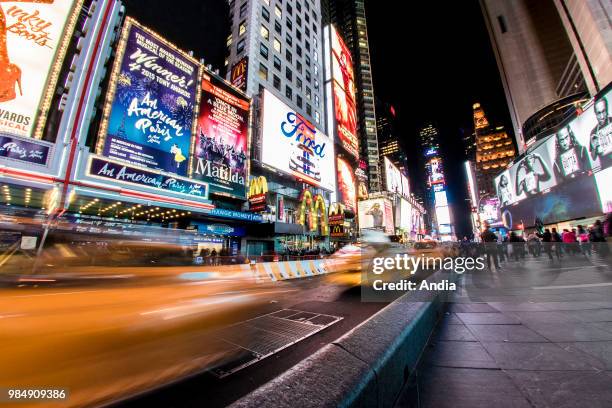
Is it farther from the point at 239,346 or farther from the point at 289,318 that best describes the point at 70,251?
the point at 289,318

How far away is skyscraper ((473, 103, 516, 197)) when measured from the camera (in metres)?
93.6

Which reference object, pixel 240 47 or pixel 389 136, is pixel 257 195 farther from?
pixel 389 136

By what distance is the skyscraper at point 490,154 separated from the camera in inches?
3686

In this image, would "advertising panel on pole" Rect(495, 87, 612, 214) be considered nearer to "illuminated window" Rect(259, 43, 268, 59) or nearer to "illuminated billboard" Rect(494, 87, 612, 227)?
"illuminated billboard" Rect(494, 87, 612, 227)

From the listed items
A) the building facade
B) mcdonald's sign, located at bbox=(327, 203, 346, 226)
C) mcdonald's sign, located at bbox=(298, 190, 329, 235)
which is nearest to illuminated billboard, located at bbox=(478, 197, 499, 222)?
mcdonald's sign, located at bbox=(327, 203, 346, 226)

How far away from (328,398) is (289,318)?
4.19m

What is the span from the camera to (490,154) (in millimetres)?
97375

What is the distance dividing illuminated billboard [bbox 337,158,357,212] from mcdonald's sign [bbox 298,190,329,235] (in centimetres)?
824

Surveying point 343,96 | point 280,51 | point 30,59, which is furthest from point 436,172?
point 30,59

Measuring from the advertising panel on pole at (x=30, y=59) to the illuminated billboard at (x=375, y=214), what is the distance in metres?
51.2

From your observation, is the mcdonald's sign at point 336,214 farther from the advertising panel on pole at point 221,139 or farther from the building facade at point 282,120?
the advertising panel on pole at point 221,139

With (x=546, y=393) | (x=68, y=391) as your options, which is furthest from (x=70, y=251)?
(x=546, y=393)

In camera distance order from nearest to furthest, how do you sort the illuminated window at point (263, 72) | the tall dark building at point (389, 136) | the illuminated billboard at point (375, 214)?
the illuminated window at point (263, 72) < the illuminated billboard at point (375, 214) < the tall dark building at point (389, 136)

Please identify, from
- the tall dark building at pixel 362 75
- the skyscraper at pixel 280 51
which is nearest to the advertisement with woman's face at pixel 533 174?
the skyscraper at pixel 280 51
